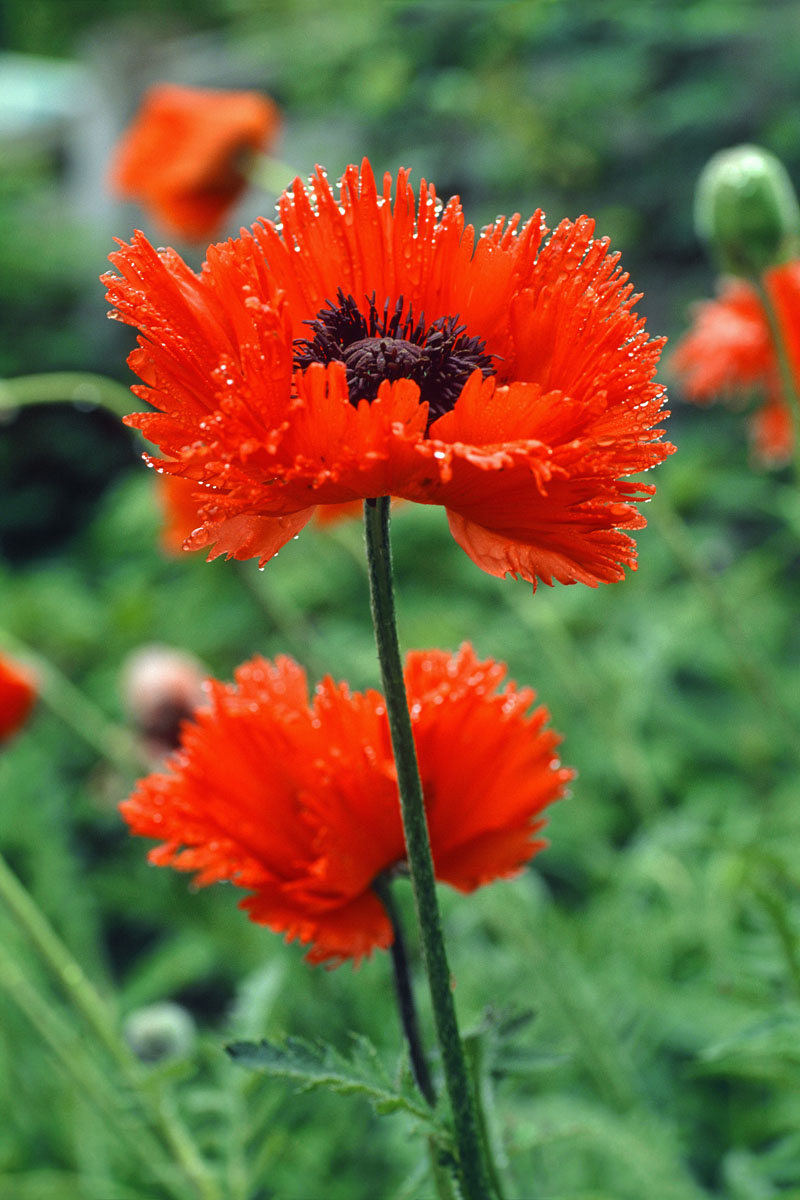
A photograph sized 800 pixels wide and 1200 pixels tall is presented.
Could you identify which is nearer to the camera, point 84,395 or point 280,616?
point 84,395

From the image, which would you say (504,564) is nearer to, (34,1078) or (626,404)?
(626,404)

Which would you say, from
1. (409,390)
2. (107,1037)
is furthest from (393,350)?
(107,1037)

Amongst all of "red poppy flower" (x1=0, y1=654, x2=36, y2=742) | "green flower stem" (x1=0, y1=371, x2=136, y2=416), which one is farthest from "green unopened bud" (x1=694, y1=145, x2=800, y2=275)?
"red poppy flower" (x1=0, y1=654, x2=36, y2=742)

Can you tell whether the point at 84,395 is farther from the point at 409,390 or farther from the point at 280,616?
the point at 409,390

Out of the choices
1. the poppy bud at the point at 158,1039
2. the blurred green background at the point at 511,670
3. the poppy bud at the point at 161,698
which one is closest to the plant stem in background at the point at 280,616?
the blurred green background at the point at 511,670

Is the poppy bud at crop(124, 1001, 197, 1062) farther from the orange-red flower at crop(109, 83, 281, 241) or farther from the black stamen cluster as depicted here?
the orange-red flower at crop(109, 83, 281, 241)
